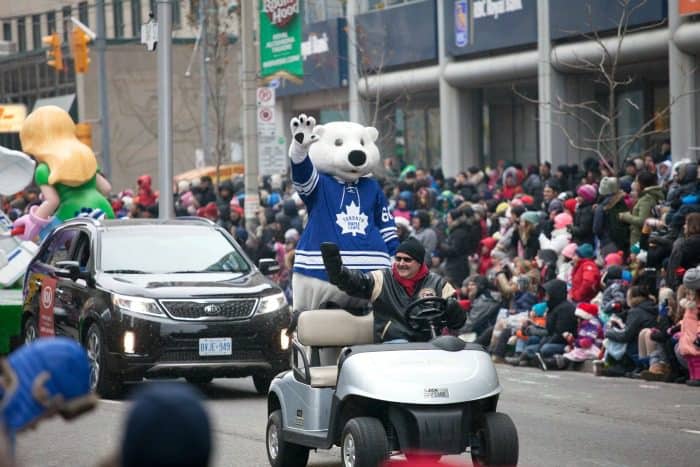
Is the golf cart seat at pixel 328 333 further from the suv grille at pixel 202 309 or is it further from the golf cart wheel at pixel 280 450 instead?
the suv grille at pixel 202 309

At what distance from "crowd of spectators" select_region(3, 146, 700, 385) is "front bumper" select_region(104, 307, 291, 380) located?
2054 millimetres

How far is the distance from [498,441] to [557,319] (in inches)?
363

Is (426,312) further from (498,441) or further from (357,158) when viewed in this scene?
(357,158)

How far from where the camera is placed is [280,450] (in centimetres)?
974

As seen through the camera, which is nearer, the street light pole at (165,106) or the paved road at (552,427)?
the paved road at (552,427)

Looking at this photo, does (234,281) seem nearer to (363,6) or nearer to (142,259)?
(142,259)

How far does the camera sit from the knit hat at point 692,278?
15172 millimetres

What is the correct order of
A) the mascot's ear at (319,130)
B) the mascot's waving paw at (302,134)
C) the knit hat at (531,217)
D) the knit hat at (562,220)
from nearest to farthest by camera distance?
the mascot's waving paw at (302,134)
the mascot's ear at (319,130)
the knit hat at (562,220)
the knit hat at (531,217)

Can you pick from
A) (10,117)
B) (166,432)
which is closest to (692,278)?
(166,432)

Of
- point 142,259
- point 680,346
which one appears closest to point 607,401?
point 680,346

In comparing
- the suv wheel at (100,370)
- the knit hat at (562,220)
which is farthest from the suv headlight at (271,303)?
the knit hat at (562,220)

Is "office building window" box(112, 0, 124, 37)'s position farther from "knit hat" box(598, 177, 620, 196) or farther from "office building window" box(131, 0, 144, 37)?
"knit hat" box(598, 177, 620, 196)

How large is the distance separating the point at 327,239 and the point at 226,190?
16.9 meters

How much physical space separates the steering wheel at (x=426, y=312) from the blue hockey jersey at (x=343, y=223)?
104 inches
